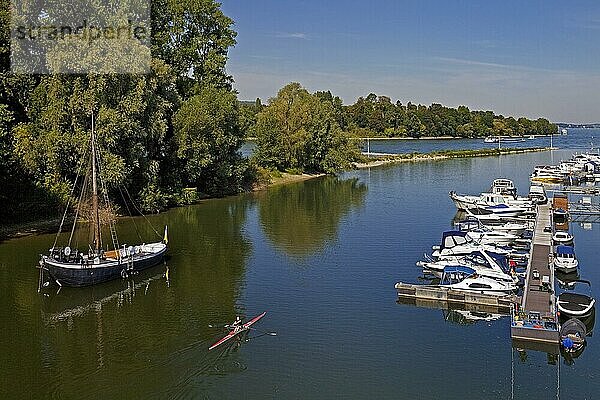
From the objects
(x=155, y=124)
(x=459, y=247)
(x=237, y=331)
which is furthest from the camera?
(x=155, y=124)

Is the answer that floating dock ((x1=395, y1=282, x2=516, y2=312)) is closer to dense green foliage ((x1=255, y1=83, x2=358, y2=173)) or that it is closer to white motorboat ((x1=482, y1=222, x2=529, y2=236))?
white motorboat ((x1=482, y1=222, x2=529, y2=236))

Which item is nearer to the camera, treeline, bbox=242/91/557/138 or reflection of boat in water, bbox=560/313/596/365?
reflection of boat in water, bbox=560/313/596/365

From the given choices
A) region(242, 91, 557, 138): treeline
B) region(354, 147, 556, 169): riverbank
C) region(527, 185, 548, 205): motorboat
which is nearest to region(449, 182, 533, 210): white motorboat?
region(527, 185, 548, 205): motorboat

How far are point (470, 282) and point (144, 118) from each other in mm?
28140

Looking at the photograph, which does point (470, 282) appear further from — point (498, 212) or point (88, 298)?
point (498, 212)

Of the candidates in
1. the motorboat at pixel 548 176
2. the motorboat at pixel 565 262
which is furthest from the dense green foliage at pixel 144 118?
the motorboat at pixel 548 176

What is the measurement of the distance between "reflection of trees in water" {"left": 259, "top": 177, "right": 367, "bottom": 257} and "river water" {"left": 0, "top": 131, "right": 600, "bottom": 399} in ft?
1.21

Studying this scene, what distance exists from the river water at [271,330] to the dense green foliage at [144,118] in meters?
5.17

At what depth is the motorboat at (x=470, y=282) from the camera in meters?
25.7

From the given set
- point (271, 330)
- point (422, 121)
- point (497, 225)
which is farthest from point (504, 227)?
point (422, 121)

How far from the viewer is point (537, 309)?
2284cm

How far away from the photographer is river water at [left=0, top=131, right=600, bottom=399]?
18.7m

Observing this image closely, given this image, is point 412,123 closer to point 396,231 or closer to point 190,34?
point 190,34

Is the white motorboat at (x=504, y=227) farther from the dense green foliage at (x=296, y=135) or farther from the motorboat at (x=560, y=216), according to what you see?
the dense green foliage at (x=296, y=135)
